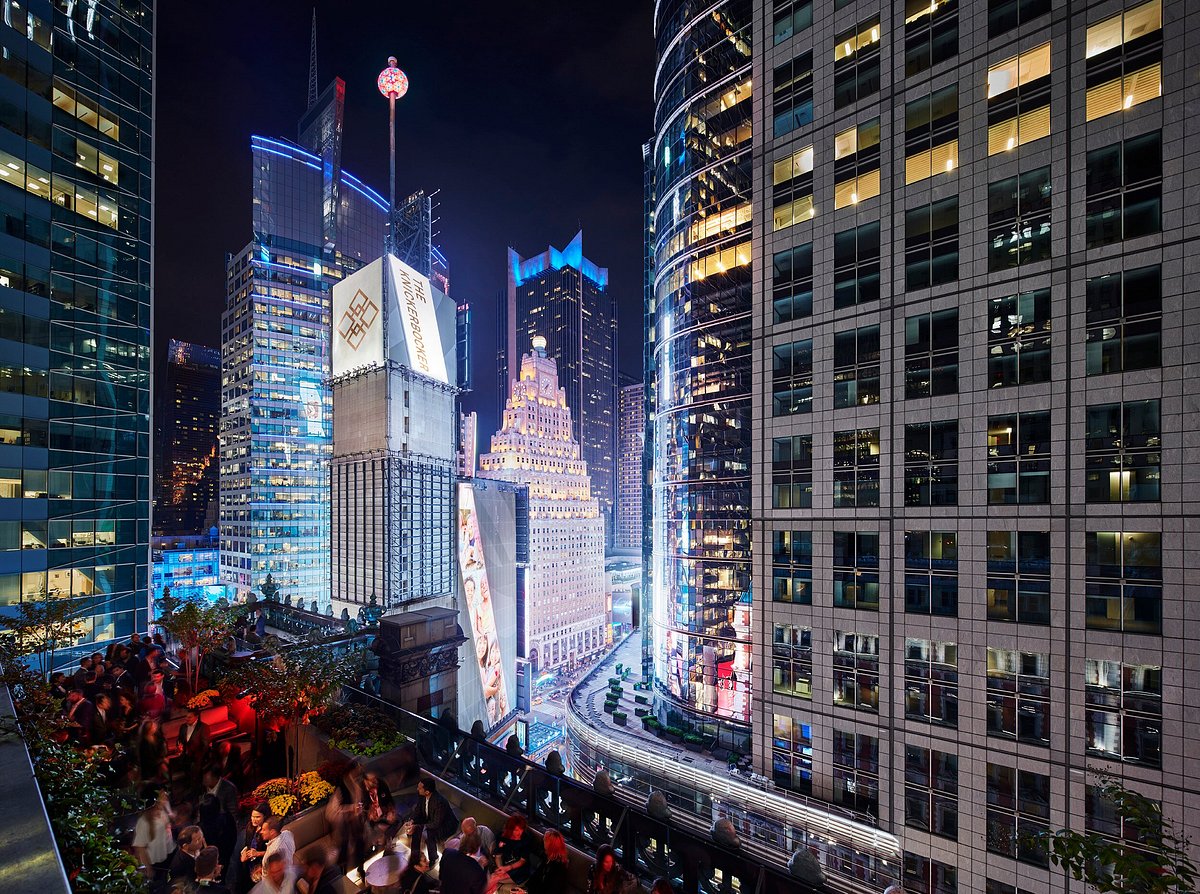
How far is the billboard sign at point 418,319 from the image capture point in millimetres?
43625

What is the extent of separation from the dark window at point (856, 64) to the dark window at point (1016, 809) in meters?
27.6

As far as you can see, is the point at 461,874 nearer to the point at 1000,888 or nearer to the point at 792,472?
the point at 792,472

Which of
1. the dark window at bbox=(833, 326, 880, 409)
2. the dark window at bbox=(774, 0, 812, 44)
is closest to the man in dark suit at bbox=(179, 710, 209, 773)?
the dark window at bbox=(833, 326, 880, 409)

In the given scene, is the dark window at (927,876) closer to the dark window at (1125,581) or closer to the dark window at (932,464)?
the dark window at (1125,581)

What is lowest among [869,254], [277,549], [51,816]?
Answer: [277,549]

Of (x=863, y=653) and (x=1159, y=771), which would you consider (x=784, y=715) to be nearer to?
(x=863, y=653)

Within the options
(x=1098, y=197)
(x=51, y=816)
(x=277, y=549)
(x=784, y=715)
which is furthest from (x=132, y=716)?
(x=277, y=549)

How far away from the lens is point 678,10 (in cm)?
3731

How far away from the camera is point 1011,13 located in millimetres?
19453

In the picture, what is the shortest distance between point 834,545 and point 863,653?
4.45 m

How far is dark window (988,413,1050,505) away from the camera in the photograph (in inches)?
724

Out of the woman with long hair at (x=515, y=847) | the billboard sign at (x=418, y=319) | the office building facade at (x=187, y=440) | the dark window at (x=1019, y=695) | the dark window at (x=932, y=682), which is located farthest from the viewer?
the office building facade at (x=187, y=440)

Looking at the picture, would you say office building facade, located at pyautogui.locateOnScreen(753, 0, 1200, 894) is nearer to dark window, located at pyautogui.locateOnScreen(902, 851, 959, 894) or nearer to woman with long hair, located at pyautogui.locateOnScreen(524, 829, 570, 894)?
dark window, located at pyautogui.locateOnScreen(902, 851, 959, 894)

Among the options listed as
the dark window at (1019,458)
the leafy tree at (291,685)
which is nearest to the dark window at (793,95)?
the dark window at (1019,458)
